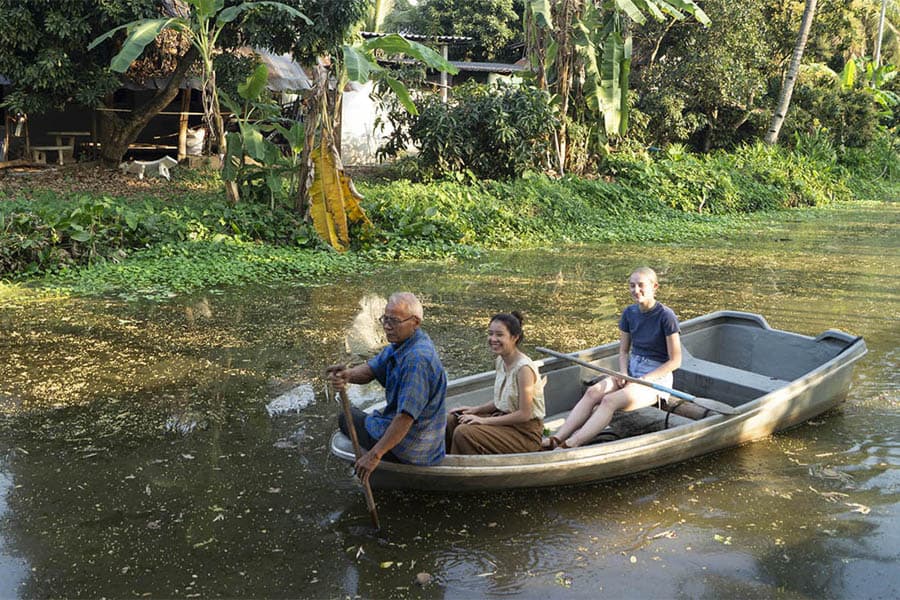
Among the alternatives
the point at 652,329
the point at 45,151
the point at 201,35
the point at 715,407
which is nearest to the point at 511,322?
the point at 652,329

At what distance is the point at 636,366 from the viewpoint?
239 inches

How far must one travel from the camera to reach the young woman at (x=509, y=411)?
4.79 m

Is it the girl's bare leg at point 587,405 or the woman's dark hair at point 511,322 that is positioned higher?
the woman's dark hair at point 511,322

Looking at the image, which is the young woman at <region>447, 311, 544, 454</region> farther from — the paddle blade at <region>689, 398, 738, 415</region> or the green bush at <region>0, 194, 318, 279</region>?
the green bush at <region>0, 194, 318, 279</region>

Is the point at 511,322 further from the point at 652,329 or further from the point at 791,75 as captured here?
the point at 791,75

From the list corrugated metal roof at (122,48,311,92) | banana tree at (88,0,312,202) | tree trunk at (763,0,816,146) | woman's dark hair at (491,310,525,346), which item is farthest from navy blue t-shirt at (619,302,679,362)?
tree trunk at (763,0,816,146)

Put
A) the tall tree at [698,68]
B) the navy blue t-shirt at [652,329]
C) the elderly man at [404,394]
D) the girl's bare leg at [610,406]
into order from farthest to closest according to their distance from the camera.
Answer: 1. the tall tree at [698,68]
2. the navy blue t-shirt at [652,329]
3. the girl's bare leg at [610,406]
4. the elderly man at [404,394]

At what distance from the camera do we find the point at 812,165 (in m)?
21.2

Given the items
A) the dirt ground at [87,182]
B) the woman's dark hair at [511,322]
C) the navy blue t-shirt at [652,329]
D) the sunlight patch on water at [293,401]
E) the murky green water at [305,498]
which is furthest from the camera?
the dirt ground at [87,182]

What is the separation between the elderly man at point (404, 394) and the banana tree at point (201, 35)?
282 inches

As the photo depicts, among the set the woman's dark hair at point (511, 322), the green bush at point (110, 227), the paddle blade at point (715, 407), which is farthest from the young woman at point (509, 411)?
the green bush at point (110, 227)

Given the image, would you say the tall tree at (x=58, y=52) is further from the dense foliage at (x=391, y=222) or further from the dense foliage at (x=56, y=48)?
the dense foliage at (x=391, y=222)

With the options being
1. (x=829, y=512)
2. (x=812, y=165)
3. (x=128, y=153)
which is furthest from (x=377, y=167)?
(x=829, y=512)

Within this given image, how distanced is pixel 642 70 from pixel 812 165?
4.97 meters
